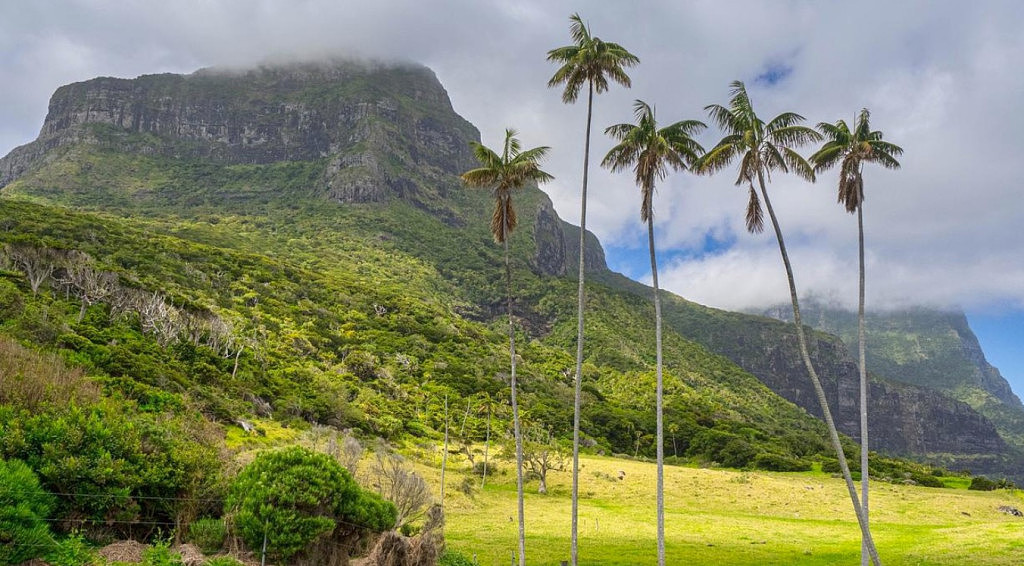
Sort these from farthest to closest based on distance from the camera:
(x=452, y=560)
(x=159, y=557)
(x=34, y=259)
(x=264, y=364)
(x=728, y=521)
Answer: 1. (x=264, y=364)
2. (x=34, y=259)
3. (x=728, y=521)
4. (x=452, y=560)
5. (x=159, y=557)

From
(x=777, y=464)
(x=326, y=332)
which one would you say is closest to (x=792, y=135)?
(x=777, y=464)

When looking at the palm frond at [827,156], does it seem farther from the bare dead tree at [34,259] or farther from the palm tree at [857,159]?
the bare dead tree at [34,259]

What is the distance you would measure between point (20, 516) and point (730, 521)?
48.6m

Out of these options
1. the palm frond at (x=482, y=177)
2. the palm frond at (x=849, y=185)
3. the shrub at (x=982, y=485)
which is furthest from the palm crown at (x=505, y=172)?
the shrub at (x=982, y=485)

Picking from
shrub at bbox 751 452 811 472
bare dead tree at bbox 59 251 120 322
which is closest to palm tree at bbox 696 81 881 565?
bare dead tree at bbox 59 251 120 322

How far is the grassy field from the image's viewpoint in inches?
1200

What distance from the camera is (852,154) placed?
22.3m

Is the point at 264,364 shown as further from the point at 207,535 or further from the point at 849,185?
the point at 849,185

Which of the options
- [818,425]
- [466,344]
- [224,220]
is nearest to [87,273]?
[466,344]

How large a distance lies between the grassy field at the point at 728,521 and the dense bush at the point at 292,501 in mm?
13686

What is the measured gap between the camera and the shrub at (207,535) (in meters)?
13.4

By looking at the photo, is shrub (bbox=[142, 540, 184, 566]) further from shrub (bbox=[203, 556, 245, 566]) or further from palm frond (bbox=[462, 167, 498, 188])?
palm frond (bbox=[462, 167, 498, 188])

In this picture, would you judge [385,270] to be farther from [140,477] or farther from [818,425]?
[140,477]

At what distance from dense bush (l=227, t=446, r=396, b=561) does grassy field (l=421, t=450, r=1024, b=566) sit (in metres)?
13.7
